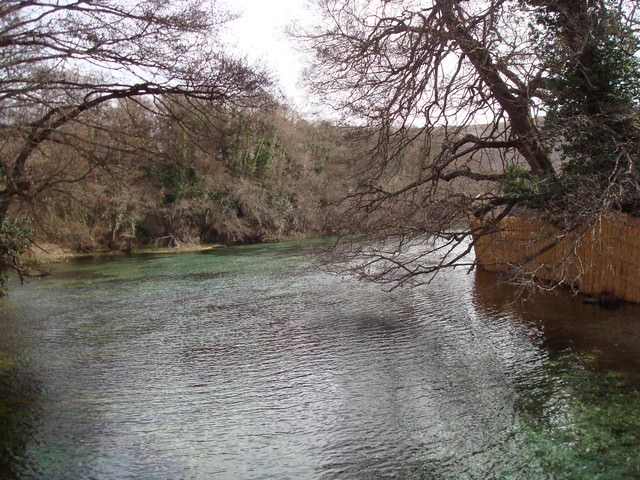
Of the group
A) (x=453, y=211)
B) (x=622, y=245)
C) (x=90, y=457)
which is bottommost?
(x=90, y=457)

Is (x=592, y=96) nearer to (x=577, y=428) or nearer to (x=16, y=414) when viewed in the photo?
(x=577, y=428)

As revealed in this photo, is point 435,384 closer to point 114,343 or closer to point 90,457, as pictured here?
point 90,457

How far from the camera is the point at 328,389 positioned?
24.5ft

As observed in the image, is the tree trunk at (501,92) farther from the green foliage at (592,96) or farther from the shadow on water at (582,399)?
the shadow on water at (582,399)

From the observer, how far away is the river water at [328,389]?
5.50 metres

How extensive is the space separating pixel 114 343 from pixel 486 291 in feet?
27.4

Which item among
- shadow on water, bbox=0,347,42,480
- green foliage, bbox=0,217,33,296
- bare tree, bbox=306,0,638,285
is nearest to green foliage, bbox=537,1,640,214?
bare tree, bbox=306,0,638,285

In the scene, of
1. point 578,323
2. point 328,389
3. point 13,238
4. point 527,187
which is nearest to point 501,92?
point 527,187

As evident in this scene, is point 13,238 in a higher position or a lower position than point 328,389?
higher

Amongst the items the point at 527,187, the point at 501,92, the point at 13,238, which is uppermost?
the point at 501,92

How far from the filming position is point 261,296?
591 inches

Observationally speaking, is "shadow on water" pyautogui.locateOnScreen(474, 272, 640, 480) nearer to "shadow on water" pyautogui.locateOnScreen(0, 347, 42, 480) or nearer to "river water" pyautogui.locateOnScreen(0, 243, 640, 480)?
"river water" pyautogui.locateOnScreen(0, 243, 640, 480)

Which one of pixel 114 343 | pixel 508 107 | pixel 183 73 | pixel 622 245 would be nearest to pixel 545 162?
pixel 508 107

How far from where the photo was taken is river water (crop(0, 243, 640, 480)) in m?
5.50
